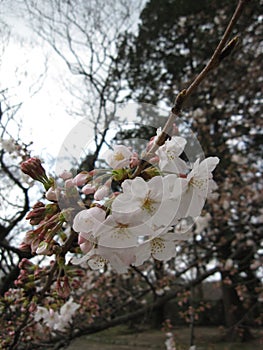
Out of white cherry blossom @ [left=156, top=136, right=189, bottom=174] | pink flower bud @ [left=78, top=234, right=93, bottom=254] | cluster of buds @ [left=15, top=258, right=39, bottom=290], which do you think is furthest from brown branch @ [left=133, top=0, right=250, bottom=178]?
cluster of buds @ [left=15, top=258, right=39, bottom=290]

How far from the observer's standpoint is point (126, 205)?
0.60 meters

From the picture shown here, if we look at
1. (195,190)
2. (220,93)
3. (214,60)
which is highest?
(220,93)

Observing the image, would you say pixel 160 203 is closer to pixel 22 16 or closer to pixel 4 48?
pixel 4 48

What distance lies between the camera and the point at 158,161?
0.69m

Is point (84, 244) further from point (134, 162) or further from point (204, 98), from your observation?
point (204, 98)

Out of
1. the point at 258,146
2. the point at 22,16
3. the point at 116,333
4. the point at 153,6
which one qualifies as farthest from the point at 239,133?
the point at 116,333

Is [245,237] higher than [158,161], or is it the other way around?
[245,237]

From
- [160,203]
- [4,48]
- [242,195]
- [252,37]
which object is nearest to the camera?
[160,203]

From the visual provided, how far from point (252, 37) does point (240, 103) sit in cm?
143

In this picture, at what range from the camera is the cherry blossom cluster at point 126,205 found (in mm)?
605

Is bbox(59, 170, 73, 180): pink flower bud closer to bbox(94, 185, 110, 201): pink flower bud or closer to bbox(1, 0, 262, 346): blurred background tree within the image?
bbox(94, 185, 110, 201): pink flower bud

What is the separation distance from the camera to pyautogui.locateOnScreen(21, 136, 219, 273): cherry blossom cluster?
61cm

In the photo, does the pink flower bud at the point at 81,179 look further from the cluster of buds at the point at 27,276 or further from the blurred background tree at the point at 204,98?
the blurred background tree at the point at 204,98

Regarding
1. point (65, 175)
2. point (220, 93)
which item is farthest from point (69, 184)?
point (220, 93)
